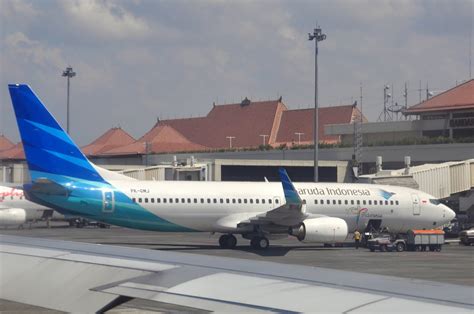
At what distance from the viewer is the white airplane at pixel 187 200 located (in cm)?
2847

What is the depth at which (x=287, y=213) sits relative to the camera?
29891 mm

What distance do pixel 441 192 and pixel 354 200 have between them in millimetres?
14283

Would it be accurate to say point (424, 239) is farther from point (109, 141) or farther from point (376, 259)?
point (109, 141)

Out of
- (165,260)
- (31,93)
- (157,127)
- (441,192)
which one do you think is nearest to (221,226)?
(31,93)

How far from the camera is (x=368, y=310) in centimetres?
409

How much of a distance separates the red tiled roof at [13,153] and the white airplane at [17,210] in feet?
141

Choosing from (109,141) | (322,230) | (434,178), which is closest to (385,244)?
(322,230)

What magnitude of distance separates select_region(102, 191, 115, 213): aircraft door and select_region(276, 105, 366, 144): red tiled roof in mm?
65660

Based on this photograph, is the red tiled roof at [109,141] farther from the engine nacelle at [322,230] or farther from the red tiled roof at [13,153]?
the engine nacelle at [322,230]

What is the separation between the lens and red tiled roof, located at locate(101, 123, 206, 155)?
284ft

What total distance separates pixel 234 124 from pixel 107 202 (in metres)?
73.7

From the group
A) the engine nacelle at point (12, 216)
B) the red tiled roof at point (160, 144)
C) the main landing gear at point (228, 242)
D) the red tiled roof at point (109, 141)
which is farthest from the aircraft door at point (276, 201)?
the red tiled roof at point (109, 141)

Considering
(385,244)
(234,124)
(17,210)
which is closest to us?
(385,244)

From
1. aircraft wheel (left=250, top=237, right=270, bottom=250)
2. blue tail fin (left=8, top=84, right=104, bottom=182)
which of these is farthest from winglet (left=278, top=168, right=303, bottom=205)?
blue tail fin (left=8, top=84, right=104, bottom=182)
